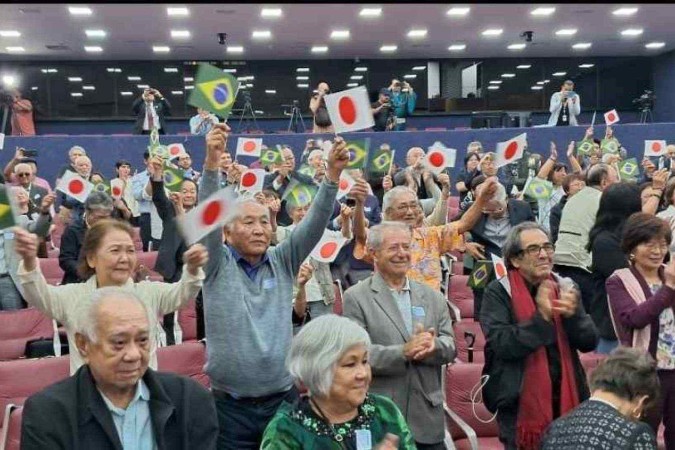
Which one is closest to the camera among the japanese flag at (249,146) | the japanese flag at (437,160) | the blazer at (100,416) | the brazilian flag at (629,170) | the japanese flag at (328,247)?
the blazer at (100,416)

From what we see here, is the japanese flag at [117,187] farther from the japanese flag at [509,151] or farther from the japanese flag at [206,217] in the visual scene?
the japanese flag at [206,217]

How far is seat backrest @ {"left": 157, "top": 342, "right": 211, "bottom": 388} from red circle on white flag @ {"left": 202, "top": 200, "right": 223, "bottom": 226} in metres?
1.57

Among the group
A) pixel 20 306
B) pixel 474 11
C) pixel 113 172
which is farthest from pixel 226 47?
pixel 20 306

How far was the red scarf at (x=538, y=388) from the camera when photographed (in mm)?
3412

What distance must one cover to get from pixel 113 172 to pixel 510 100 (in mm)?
13199

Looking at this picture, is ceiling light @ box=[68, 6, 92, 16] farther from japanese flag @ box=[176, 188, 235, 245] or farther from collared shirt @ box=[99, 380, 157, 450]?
collared shirt @ box=[99, 380, 157, 450]

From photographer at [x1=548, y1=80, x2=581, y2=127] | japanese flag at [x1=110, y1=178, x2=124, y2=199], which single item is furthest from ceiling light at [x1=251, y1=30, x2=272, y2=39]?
japanese flag at [x1=110, y1=178, x2=124, y2=199]

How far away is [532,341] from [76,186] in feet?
14.2

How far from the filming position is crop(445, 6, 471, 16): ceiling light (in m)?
18.6

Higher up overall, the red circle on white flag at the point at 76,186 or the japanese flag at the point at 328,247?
the red circle on white flag at the point at 76,186

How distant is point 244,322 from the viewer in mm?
3234

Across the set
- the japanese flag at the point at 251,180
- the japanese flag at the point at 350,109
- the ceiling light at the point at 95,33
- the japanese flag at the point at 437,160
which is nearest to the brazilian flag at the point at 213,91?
the japanese flag at the point at 350,109

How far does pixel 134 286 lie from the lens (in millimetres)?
3271

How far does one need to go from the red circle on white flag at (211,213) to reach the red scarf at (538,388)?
1.28 metres
